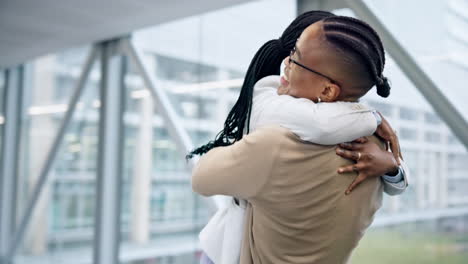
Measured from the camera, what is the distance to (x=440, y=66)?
2281 mm

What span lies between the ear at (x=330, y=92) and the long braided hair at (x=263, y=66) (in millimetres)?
175

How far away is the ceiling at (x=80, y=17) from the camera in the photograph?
319 cm

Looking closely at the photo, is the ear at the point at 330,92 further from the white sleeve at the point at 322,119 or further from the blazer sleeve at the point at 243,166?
the blazer sleeve at the point at 243,166

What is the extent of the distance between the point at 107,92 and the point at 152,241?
1.34 metres

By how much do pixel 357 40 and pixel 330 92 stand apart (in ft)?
0.40

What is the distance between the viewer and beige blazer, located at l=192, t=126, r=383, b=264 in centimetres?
101

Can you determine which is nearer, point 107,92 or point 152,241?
point 152,241

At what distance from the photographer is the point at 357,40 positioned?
98cm

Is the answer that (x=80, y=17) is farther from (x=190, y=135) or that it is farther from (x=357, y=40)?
(x=357, y=40)

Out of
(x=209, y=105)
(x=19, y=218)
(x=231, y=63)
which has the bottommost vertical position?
(x=19, y=218)

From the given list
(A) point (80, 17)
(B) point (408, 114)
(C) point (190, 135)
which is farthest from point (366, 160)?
(A) point (80, 17)

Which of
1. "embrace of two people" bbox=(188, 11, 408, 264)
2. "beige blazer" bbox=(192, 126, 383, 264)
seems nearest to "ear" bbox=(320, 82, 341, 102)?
"embrace of two people" bbox=(188, 11, 408, 264)

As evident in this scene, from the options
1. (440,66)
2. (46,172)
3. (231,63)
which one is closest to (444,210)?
(440,66)

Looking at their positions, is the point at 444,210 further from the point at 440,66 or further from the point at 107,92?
the point at 107,92
